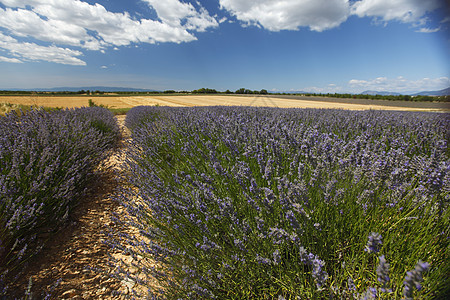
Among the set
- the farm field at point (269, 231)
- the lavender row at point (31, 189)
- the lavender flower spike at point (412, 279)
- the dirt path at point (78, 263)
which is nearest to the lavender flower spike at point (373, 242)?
the farm field at point (269, 231)

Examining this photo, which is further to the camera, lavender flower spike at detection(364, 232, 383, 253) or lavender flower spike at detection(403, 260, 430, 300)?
lavender flower spike at detection(364, 232, 383, 253)

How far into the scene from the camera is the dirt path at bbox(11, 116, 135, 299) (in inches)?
62.6

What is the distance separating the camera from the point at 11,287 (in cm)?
155

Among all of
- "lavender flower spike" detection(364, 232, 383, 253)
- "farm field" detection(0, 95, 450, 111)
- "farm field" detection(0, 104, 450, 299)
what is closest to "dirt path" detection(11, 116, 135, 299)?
"farm field" detection(0, 104, 450, 299)

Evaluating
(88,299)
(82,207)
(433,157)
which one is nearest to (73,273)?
(88,299)

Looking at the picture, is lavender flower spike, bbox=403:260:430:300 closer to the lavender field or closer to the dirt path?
the lavender field

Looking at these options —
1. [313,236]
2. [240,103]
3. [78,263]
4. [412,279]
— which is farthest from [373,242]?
[240,103]

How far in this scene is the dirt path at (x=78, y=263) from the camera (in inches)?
62.6

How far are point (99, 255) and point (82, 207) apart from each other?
41.9 inches

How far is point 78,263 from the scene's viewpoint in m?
1.88

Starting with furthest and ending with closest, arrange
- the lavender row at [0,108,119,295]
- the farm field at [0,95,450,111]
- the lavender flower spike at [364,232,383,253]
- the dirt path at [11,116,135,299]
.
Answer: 1. the farm field at [0,95,450,111]
2. the lavender row at [0,108,119,295]
3. the dirt path at [11,116,135,299]
4. the lavender flower spike at [364,232,383,253]

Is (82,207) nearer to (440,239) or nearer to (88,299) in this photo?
(88,299)

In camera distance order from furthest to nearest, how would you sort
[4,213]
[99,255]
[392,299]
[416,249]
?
1. [99,255]
2. [4,213]
3. [416,249]
4. [392,299]

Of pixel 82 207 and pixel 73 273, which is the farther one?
pixel 82 207
